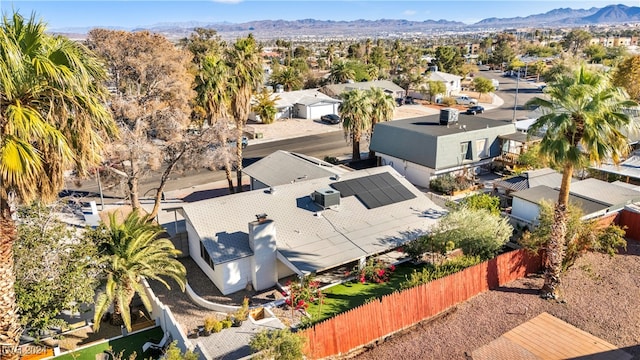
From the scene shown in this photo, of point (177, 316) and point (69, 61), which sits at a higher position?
point (69, 61)

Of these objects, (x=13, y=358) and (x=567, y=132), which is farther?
(x=567, y=132)

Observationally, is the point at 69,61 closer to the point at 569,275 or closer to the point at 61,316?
the point at 61,316

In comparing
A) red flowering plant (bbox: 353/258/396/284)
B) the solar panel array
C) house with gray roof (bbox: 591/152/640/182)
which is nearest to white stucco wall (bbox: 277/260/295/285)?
red flowering plant (bbox: 353/258/396/284)

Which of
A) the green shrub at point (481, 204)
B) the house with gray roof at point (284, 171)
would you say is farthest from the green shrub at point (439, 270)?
the house with gray roof at point (284, 171)

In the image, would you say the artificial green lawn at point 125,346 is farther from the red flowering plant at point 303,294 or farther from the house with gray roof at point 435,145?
the house with gray roof at point 435,145

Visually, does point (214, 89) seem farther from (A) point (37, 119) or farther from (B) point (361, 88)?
(B) point (361, 88)

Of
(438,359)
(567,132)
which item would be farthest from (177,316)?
(567,132)

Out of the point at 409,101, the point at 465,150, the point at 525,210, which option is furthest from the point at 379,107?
the point at 409,101
